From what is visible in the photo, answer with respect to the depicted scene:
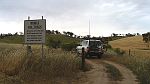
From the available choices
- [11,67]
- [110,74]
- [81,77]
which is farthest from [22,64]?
[110,74]

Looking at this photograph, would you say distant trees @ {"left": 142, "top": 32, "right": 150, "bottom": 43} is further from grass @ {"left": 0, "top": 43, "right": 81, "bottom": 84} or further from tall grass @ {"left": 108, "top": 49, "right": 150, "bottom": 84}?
grass @ {"left": 0, "top": 43, "right": 81, "bottom": 84}

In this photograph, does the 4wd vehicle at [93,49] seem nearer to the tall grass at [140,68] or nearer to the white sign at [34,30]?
the tall grass at [140,68]

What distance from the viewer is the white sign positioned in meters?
20.5

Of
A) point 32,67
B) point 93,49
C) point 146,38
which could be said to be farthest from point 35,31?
point 146,38

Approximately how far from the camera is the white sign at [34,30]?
2047cm

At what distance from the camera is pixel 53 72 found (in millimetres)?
19672

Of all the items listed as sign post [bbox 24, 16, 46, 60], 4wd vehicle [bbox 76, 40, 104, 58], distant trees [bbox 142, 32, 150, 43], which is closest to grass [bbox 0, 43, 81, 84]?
sign post [bbox 24, 16, 46, 60]

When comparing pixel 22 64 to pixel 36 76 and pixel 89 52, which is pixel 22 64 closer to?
pixel 36 76

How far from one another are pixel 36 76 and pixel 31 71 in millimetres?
387

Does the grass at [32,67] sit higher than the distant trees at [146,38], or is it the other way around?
the distant trees at [146,38]

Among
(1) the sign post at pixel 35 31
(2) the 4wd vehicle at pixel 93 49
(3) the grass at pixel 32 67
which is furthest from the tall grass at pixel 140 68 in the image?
(1) the sign post at pixel 35 31

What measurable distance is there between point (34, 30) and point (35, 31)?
86mm

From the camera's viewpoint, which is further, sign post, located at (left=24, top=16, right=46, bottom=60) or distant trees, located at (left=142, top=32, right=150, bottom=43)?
distant trees, located at (left=142, top=32, right=150, bottom=43)

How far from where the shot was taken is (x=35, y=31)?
20.7 meters
